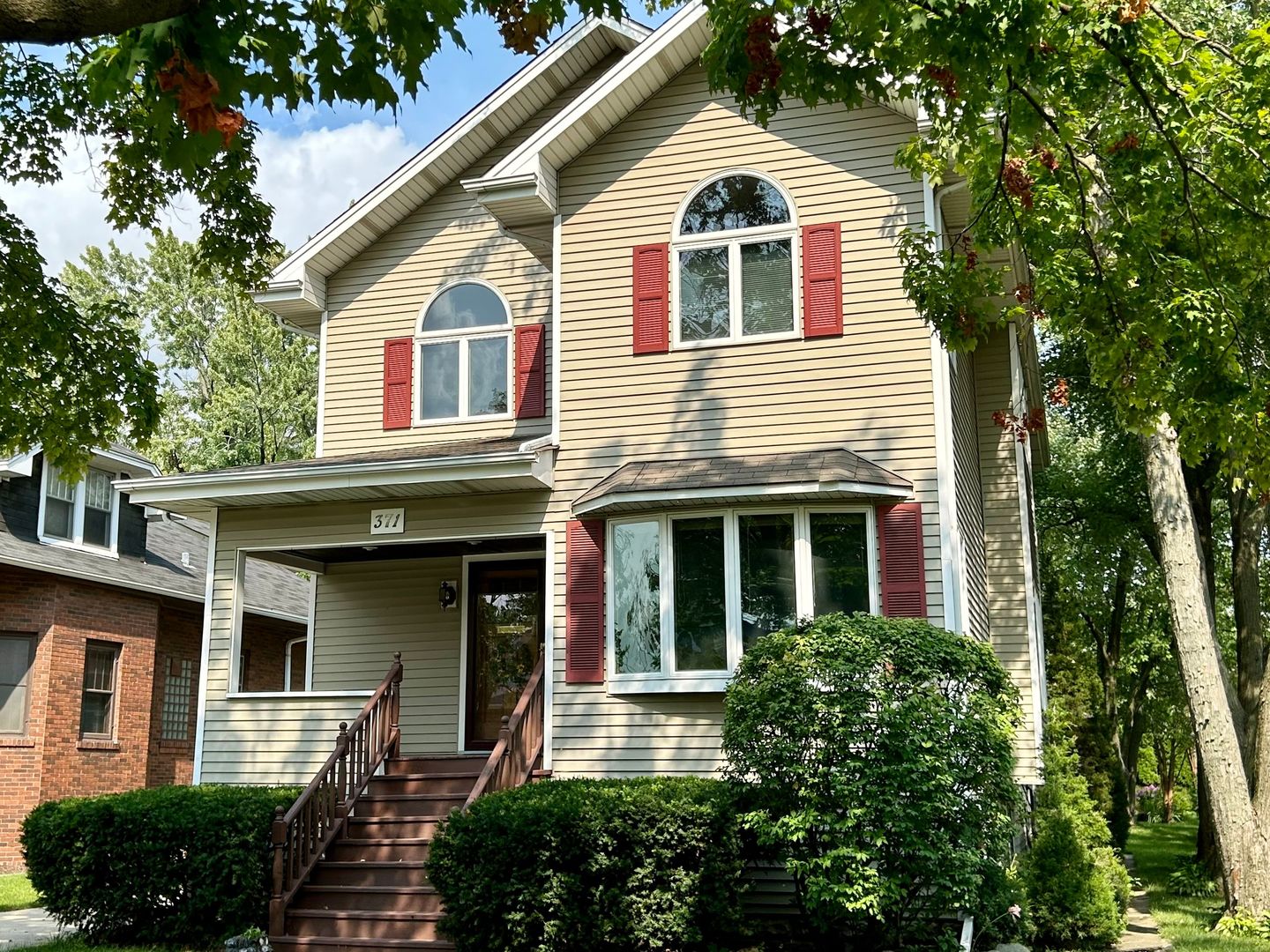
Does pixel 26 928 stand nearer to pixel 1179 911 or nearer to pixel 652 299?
pixel 652 299

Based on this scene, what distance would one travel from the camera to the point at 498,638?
13.6 metres

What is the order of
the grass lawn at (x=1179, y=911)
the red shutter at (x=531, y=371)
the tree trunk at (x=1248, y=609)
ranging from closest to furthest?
the grass lawn at (x=1179, y=911) < the red shutter at (x=531, y=371) < the tree trunk at (x=1248, y=609)

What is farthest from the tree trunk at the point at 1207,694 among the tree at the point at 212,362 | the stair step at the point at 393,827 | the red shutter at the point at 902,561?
the tree at the point at 212,362

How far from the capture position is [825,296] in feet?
36.6

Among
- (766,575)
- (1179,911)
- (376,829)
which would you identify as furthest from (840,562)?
(1179,911)

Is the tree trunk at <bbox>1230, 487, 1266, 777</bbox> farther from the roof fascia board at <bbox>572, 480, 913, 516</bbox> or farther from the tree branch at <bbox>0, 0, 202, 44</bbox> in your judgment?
the tree branch at <bbox>0, 0, 202, 44</bbox>

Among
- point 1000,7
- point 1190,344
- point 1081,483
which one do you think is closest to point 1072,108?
point 1190,344

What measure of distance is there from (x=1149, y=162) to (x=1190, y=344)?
3.97 feet

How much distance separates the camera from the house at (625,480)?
10.7 meters

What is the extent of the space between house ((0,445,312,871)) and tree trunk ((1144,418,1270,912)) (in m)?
13.8

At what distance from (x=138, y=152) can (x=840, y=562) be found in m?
6.62

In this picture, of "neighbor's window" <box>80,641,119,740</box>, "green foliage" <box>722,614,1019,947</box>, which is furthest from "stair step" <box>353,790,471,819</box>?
"neighbor's window" <box>80,641,119,740</box>

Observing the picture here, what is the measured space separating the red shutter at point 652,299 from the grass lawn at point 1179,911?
278 inches

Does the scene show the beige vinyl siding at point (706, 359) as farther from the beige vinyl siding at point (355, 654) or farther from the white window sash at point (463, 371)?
the white window sash at point (463, 371)
